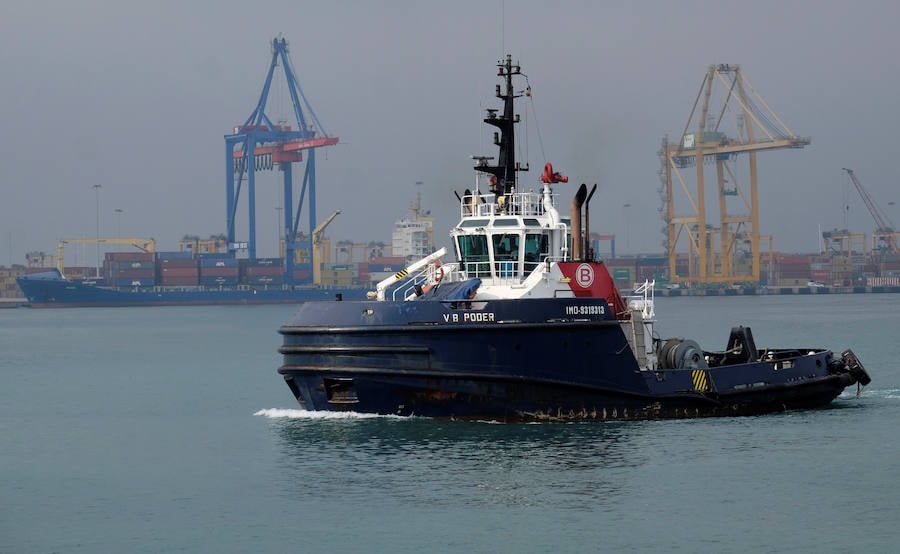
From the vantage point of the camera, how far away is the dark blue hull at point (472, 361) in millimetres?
24203

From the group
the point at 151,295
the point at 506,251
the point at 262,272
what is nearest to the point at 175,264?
the point at 151,295

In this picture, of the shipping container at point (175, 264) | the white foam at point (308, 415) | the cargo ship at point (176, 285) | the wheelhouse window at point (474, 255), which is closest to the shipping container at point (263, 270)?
the cargo ship at point (176, 285)

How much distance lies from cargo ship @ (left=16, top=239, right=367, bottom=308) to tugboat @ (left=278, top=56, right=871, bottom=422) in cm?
12163

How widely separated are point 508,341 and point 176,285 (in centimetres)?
13391

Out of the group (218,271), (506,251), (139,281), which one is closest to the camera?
(506,251)

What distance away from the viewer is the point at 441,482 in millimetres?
21312

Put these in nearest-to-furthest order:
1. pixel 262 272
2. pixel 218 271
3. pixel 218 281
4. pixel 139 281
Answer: pixel 218 271 → pixel 218 281 → pixel 139 281 → pixel 262 272

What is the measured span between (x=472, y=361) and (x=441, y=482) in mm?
3439

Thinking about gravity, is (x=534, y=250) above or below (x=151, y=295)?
above

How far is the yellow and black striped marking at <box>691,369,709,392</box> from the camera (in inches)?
1053

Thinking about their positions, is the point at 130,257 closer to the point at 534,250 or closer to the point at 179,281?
the point at 179,281

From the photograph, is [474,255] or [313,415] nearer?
[474,255]

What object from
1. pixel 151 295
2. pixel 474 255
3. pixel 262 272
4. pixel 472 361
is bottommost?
pixel 472 361

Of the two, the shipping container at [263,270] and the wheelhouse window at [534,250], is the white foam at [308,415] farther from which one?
the shipping container at [263,270]
